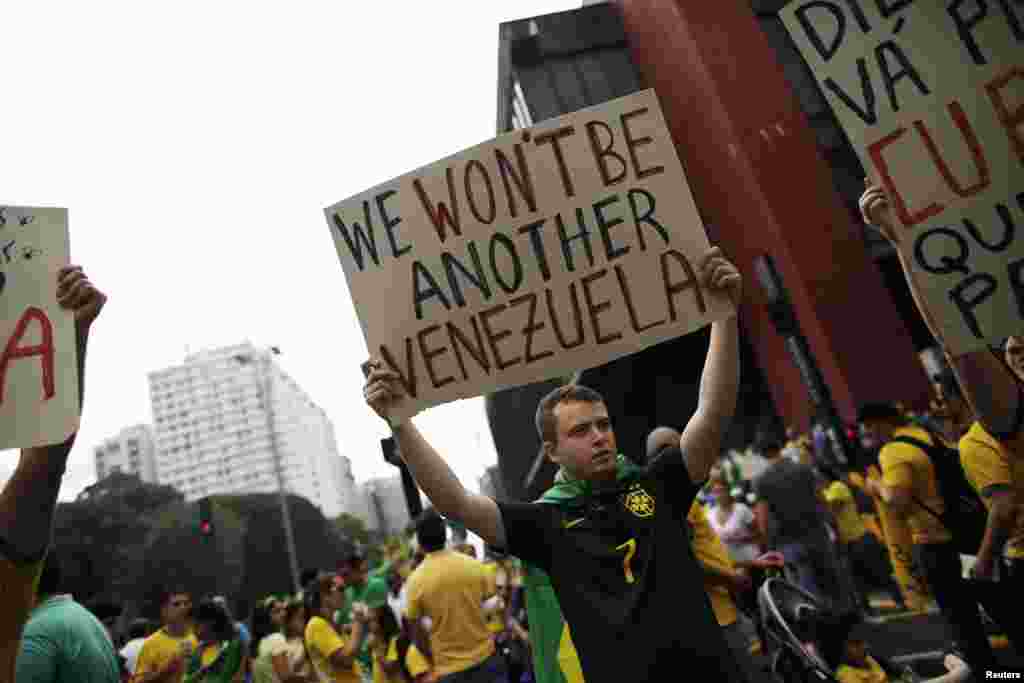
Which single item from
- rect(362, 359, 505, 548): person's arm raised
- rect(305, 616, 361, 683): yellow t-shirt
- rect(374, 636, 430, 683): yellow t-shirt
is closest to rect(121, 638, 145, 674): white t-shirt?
rect(305, 616, 361, 683): yellow t-shirt

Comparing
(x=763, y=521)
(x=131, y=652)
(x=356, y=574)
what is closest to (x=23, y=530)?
(x=131, y=652)

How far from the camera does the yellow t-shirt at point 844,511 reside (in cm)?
873

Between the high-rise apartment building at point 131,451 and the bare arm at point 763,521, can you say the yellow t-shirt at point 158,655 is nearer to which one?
the bare arm at point 763,521

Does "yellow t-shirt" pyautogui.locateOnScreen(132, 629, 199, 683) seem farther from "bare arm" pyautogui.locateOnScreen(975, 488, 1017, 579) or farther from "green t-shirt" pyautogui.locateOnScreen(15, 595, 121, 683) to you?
"bare arm" pyautogui.locateOnScreen(975, 488, 1017, 579)

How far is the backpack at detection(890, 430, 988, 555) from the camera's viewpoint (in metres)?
3.87

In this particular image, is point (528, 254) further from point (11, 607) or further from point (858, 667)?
point (858, 667)

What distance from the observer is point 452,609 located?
5.29 m

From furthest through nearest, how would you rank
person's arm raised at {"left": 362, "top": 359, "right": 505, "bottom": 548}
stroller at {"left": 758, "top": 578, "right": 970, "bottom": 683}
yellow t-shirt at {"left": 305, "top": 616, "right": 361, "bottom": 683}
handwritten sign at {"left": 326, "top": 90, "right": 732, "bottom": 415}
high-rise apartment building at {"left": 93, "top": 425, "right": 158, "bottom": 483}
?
high-rise apartment building at {"left": 93, "top": 425, "right": 158, "bottom": 483} < yellow t-shirt at {"left": 305, "top": 616, "right": 361, "bottom": 683} < stroller at {"left": 758, "top": 578, "right": 970, "bottom": 683} < handwritten sign at {"left": 326, "top": 90, "right": 732, "bottom": 415} < person's arm raised at {"left": 362, "top": 359, "right": 505, "bottom": 548}

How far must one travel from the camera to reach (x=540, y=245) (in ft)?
9.47

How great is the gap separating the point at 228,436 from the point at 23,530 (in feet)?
511

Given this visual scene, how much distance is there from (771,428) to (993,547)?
68.9 feet

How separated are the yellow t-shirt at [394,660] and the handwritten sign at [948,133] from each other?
176 inches

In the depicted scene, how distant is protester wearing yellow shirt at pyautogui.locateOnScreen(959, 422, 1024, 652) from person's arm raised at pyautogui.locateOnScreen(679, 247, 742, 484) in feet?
4.62

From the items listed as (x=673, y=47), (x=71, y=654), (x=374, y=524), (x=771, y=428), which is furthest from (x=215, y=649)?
(x=374, y=524)
